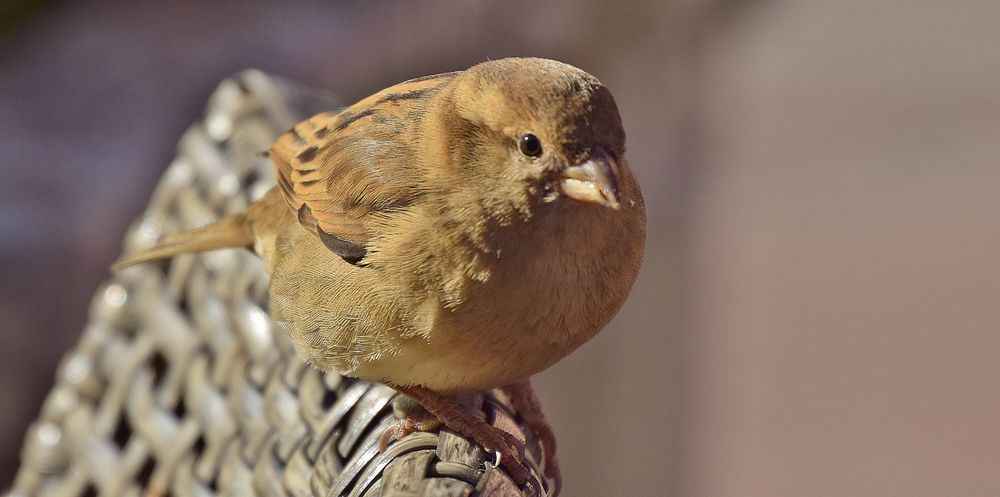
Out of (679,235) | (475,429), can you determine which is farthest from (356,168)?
(679,235)

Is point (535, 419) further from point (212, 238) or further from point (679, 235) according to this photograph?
point (679, 235)

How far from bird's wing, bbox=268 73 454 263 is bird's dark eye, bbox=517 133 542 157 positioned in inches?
7.4

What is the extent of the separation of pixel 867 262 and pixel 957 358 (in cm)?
54

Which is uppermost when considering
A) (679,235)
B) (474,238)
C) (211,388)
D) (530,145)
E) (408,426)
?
(530,145)

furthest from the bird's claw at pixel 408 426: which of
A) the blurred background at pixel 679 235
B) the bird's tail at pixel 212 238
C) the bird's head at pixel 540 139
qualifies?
the blurred background at pixel 679 235

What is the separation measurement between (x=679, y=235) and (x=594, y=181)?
240cm

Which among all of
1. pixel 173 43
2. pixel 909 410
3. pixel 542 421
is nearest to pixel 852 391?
pixel 909 410

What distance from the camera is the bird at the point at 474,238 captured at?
133 cm

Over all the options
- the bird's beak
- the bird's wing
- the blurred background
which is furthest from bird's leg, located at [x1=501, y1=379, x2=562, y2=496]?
the blurred background

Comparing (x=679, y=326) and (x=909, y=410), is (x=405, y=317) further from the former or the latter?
(x=909, y=410)

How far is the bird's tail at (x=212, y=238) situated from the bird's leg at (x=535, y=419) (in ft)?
1.69

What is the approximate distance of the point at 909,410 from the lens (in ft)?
11.4

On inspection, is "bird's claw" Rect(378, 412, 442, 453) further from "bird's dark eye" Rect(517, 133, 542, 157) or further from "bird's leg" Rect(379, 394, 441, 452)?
"bird's dark eye" Rect(517, 133, 542, 157)

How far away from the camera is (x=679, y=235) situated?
364 cm
